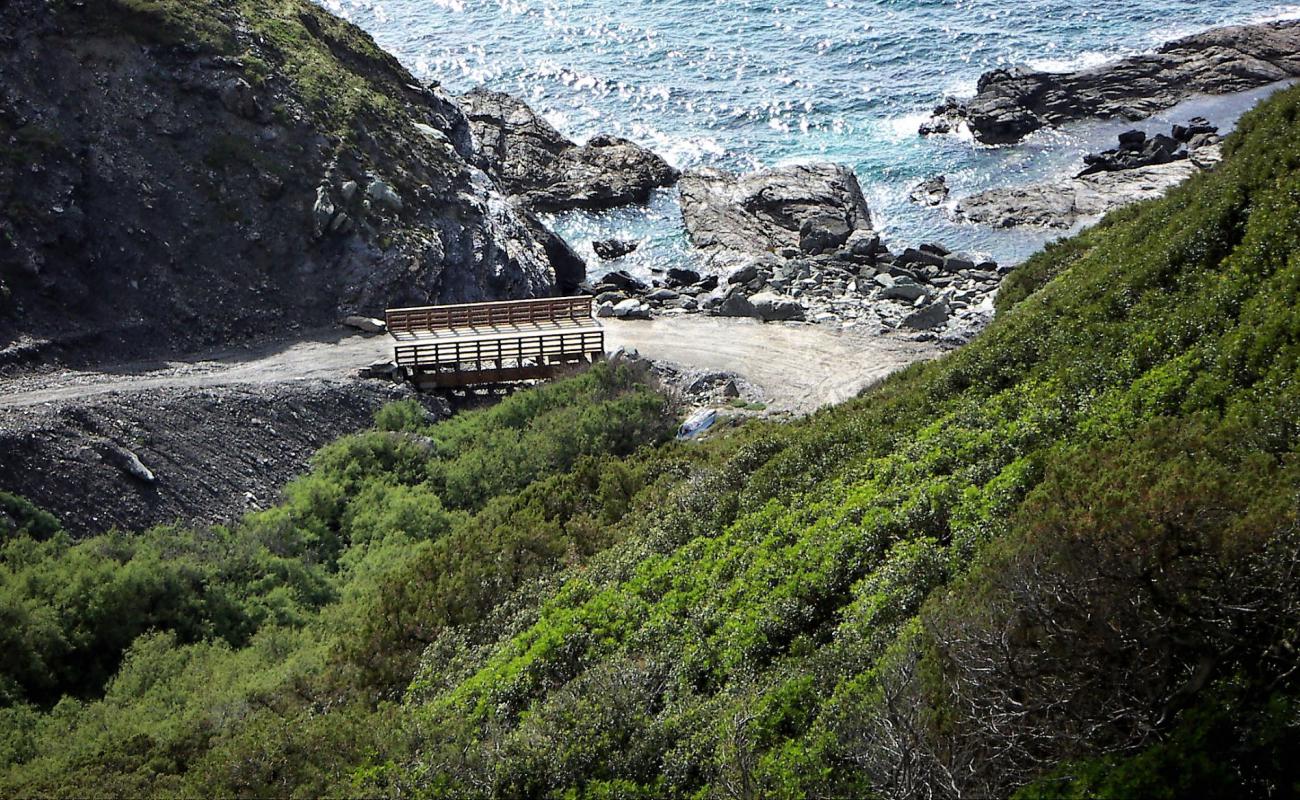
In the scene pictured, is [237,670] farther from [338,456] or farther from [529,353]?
[529,353]

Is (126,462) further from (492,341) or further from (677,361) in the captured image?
(677,361)

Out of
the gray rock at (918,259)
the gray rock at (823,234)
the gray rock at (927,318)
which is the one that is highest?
the gray rock at (823,234)

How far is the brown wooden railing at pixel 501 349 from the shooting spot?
107 feet

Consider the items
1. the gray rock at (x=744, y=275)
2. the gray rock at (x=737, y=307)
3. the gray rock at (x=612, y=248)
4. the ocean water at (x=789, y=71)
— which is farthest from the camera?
the ocean water at (x=789, y=71)

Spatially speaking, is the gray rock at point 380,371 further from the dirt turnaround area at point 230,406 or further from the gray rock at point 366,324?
the gray rock at point 366,324

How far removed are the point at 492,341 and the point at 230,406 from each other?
24.1ft

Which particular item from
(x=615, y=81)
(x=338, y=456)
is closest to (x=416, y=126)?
(x=338, y=456)

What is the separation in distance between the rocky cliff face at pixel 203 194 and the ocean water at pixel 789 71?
9084mm

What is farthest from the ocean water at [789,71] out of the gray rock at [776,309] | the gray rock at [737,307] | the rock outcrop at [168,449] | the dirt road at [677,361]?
the rock outcrop at [168,449]

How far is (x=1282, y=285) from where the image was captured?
15.5 metres

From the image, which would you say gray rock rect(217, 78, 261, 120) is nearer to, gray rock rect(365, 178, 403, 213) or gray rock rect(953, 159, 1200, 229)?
gray rock rect(365, 178, 403, 213)

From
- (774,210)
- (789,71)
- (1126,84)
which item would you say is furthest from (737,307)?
(1126,84)

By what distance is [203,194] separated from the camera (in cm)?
3644

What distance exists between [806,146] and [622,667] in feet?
148
